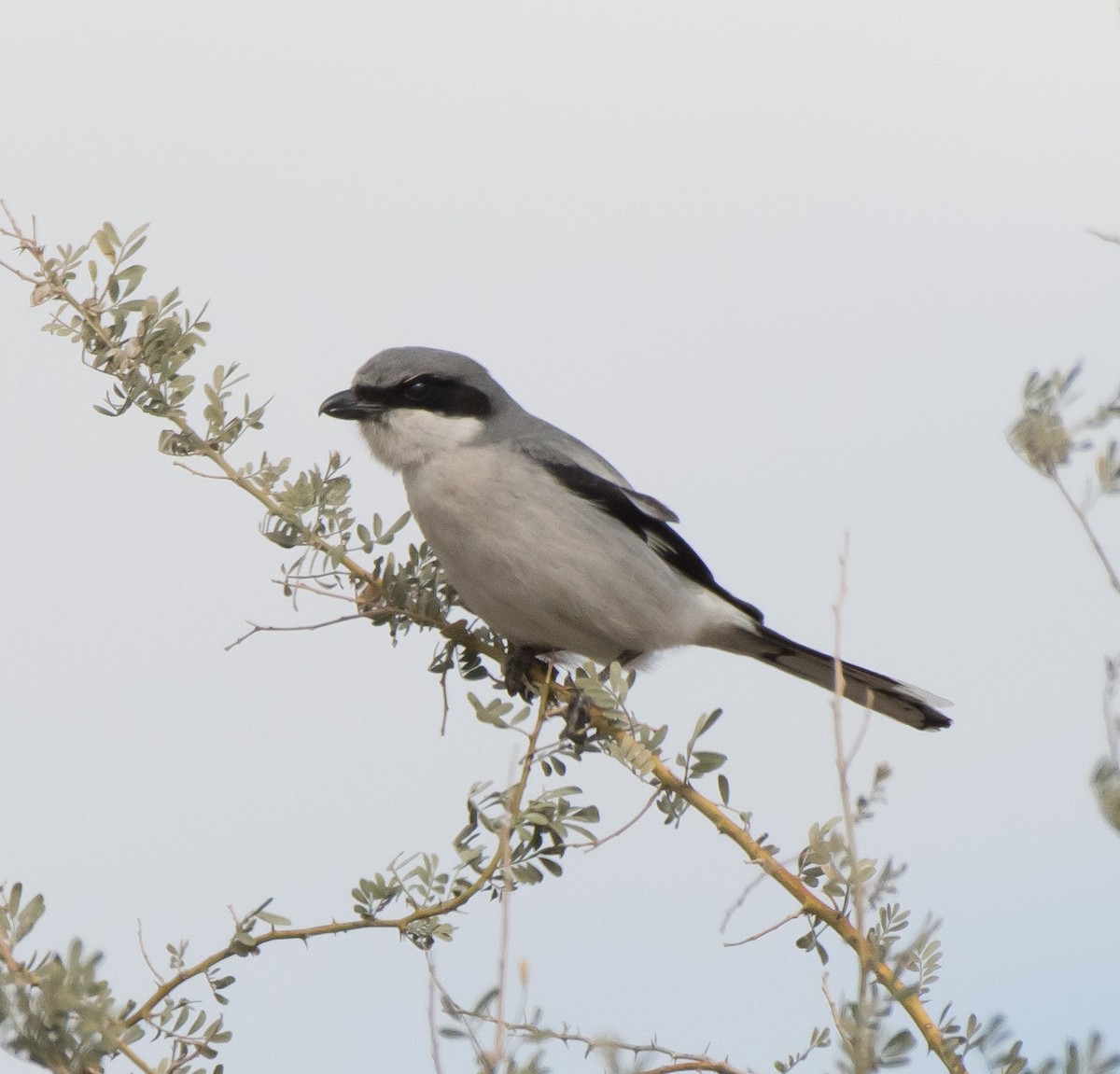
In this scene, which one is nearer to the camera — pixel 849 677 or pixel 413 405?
pixel 413 405

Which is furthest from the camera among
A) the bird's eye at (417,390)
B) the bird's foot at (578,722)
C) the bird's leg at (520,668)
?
the bird's eye at (417,390)

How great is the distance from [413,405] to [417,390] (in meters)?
0.06

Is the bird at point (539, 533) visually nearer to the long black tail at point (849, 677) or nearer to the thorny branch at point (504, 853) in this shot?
the long black tail at point (849, 677)

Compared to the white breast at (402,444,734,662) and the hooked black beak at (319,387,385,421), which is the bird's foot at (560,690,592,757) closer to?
the white breast at (402,444,734,662)

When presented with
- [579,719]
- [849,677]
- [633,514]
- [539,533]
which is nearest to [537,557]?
[539,533]

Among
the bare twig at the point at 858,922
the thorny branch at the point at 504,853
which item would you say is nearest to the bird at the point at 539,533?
the thorny branch at the point at 504,853

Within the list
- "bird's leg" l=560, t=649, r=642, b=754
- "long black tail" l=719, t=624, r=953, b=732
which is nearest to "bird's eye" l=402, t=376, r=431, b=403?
"long black tail" l=719, t=624, r=953, b=732

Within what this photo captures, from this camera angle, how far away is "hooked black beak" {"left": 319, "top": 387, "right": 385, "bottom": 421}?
4.51 meters

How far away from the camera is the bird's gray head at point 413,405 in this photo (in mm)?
4484

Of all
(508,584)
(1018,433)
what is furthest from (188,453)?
(1018,433)

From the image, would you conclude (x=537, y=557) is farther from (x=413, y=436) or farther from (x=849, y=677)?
(x=849, y=677)

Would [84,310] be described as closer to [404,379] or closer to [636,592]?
[404,379]

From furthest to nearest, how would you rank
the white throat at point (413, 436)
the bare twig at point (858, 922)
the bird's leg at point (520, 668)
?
the white throat at point (413, 436), the bird's leg at point (520, 668), the bare twig at point (858, 922)

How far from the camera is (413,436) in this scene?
448 cm
